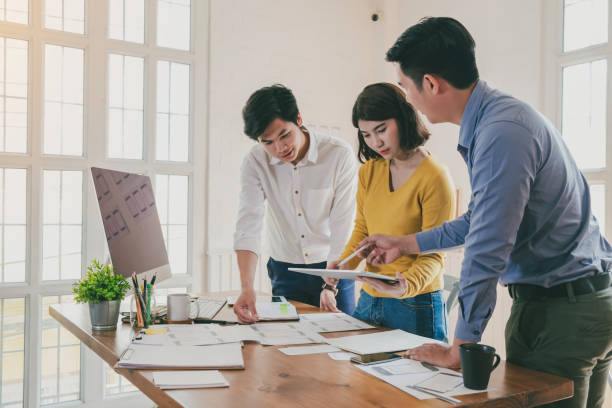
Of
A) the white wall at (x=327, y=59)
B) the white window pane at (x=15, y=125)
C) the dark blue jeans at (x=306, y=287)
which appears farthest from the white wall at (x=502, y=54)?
the white window pane at (x=15, y=125)

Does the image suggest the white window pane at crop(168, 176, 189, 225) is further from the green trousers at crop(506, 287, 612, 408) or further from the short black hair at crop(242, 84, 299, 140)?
the green trousers at crop(506, 287, 612, 408)

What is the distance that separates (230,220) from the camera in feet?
13.1

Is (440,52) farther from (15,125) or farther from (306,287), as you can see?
(15,125)

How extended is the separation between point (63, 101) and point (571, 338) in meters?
3.32

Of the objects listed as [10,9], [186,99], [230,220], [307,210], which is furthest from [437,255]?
[10,9]

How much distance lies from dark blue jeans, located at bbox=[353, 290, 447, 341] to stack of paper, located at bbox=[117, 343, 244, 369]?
53 centimetres

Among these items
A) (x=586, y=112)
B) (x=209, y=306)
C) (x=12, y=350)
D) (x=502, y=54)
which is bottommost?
(x=12, y=350)

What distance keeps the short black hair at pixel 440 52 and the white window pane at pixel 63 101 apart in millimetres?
2853

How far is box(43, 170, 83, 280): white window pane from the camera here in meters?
3.48

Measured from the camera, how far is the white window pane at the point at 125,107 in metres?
3.70

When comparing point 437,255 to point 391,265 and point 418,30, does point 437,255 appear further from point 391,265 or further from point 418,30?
point 418,30

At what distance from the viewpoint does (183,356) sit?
1.34 meters

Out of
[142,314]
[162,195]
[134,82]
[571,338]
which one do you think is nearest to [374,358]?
[571,338]

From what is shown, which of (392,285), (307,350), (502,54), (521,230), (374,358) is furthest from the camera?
(502,54)
